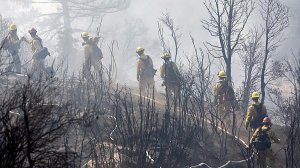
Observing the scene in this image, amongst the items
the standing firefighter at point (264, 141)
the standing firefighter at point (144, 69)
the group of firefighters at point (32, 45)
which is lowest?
the standing firefighter at point (264, 141)

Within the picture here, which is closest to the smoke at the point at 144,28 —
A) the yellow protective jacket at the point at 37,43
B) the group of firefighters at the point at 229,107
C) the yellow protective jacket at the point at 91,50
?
the yellow protective jacket at the point at 91,50

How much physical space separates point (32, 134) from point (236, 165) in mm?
7023

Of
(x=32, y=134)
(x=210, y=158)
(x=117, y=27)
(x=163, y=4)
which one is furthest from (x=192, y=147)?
(x=163, y=4)

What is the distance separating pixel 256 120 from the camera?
10852 millimetres

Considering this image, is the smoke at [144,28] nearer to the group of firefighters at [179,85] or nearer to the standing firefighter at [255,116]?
the group of firefighters at [179,85]

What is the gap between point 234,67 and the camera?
44188 millimetres

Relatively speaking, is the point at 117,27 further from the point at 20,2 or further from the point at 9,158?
the point at 9,158

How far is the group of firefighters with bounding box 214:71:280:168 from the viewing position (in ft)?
31.4

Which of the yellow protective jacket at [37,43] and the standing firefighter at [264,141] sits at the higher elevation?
the yellow protective jacket at [37,43]

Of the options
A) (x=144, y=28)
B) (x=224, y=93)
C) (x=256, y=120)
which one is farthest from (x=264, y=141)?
(x=144, y=28)

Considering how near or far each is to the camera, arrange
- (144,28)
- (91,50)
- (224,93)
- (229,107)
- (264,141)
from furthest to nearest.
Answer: (144,28), (91,50), (229,107), (224,93), (264,141)

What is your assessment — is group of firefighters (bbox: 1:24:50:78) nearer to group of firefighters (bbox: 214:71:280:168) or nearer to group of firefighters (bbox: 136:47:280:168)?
group of firefighters (bbox: 136:47:280:168)

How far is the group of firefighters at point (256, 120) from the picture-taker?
31.4 feet

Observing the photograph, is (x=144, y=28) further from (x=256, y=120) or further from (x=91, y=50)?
(x=256, y=120)
